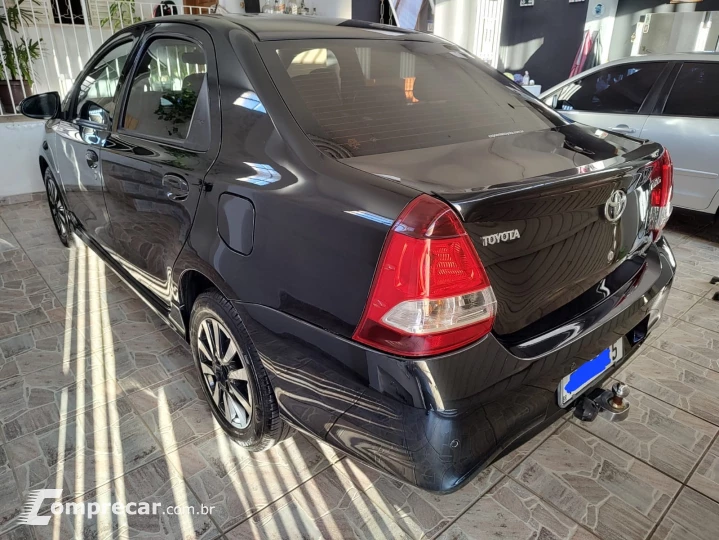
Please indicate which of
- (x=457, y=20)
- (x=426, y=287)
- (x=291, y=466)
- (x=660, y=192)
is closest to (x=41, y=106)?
(x=291, y=466)

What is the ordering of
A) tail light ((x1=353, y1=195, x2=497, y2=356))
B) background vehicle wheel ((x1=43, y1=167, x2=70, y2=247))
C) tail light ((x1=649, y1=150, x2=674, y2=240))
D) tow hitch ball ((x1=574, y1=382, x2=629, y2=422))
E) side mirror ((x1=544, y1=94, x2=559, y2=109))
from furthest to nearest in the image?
side mirror ((x1=544, y1=94, x2=559, y2=109)) → background vehicle wheel ((x1=43, y1=167, x2=70, y2=247)) → tail light ((x1=649, y1=150, x2=674, y2=240)) → tow hitch ball ((x1=574, y1=382, x2=629, y2=422)) → tail light ((x1=353, y1=195, x2=497, y2=356))

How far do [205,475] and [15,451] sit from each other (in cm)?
71

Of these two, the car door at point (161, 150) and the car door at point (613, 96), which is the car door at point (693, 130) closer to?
the car door at point (613, 96)

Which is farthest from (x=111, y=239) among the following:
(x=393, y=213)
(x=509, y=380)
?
(x=509, y=380)

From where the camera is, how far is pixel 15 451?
1.74m

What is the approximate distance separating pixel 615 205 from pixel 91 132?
225cm

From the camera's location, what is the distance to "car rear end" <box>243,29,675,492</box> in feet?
3.45

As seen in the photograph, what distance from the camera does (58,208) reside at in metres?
3.31

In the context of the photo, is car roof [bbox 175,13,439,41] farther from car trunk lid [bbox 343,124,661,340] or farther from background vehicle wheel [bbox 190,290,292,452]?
background vehicle wheel [bbox 190,290,292,452]

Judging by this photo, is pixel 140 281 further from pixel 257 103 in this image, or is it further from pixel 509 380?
pixel 509 380

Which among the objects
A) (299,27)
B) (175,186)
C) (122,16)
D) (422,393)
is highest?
(122,16)

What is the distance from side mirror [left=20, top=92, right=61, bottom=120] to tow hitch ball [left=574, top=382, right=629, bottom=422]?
3098mm

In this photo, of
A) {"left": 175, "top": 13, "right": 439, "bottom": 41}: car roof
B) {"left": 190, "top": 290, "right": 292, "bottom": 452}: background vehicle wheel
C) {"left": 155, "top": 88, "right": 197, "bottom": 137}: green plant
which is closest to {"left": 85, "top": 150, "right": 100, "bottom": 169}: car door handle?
{"left": 155, "top": 88, "right": 197, "bottom": 137}: green plant

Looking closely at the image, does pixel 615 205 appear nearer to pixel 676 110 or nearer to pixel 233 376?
pixel 233 376
